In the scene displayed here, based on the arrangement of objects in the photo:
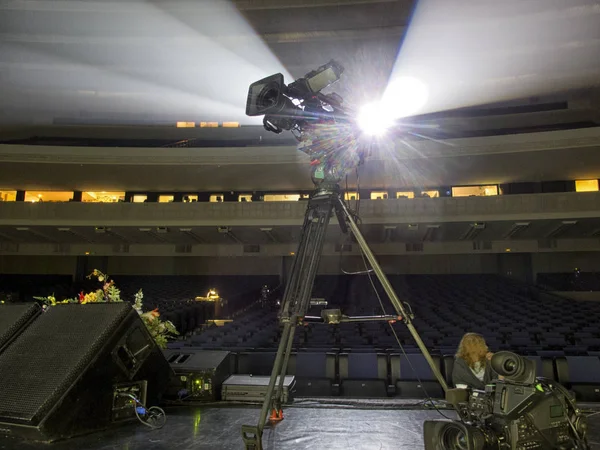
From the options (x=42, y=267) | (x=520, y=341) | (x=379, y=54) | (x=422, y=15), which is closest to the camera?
(x=520, y=341)

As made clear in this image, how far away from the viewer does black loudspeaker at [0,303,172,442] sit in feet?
4.63

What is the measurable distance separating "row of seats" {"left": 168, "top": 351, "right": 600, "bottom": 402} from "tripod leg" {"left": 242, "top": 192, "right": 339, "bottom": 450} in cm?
214

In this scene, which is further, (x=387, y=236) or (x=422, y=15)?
(x=387, y=236)

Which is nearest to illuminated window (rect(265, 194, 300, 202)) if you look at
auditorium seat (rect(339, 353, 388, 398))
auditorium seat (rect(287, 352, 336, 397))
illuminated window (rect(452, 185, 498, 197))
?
illuminated window (rect(452, 185, 498, 197))

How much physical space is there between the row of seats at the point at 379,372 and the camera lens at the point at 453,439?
243cm

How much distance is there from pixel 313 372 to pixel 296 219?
25.4 ft

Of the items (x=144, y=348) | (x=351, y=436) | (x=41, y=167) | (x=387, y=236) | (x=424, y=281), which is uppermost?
(x=41, y=167)

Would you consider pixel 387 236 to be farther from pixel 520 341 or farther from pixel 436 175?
pixel 520 341

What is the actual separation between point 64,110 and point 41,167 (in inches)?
148

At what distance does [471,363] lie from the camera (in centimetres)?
247

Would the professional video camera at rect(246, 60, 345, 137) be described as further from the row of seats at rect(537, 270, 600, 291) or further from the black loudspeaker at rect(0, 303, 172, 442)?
the row of seats at rect(537, 270, 600, 291)

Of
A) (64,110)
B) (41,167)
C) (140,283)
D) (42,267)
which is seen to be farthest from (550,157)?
(42,267)

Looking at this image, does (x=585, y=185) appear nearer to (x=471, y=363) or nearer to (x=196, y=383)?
(x=471, y=363)

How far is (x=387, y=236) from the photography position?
12.7 metres
